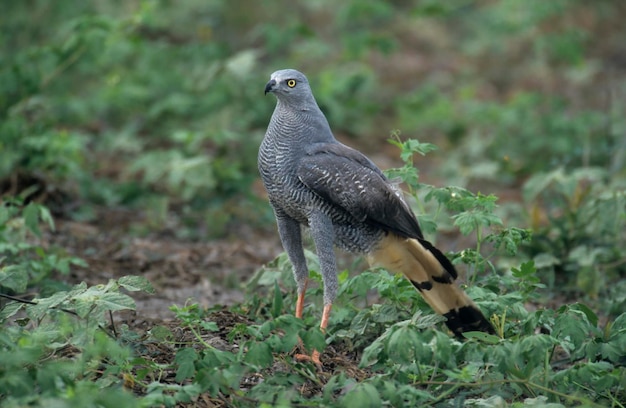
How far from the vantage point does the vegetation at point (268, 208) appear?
13.3 ft

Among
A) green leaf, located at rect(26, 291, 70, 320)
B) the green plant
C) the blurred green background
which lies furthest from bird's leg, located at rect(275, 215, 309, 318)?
the blurred green background

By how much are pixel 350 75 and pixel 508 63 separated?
3.90m

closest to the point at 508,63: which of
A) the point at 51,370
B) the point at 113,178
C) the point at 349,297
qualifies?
the point at 113,178

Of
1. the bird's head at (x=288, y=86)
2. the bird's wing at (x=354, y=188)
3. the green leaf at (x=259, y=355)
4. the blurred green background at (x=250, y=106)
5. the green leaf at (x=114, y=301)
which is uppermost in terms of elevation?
the bird's head at (x=288, y=86)

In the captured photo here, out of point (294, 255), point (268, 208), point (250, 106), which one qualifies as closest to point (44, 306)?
point (294, 255)

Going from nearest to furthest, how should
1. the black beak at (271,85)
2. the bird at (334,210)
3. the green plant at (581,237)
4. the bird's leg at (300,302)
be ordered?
the bird at (334,210) < the black beak at (271,85) < the bird's leg at (300,302) < the green plant at (581,237)

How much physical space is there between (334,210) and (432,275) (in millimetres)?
614

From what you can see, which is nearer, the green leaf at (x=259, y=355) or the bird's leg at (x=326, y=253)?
the green leaf at (x=259, y=355)

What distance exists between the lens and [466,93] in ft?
37.7

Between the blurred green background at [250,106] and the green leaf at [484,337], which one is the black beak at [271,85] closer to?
the green leaf at [484,337]

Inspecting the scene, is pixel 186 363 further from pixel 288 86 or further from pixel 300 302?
pixel 288 86

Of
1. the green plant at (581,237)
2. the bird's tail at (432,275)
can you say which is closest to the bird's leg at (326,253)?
the bird's tail at (432,275)

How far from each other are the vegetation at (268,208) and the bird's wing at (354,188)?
201 mm

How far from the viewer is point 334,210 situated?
4.95 meters
